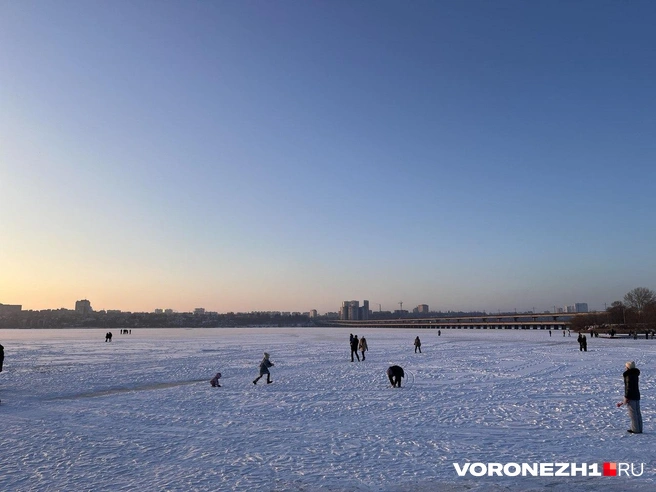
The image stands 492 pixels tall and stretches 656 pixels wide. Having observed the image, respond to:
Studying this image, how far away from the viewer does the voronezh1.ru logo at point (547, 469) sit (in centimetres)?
747

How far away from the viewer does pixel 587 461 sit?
26.4 feet

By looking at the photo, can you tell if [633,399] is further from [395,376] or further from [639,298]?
[639,298]

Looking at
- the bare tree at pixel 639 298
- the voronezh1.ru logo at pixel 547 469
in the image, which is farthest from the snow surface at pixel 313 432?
the bare tree at pixel 639 298

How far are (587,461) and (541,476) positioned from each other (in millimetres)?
1281

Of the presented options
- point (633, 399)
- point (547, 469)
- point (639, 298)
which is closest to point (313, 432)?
point (547, 469)

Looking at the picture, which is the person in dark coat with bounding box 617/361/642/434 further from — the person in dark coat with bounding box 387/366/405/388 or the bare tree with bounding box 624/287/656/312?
the bare tree with bounding box 624/287/656/312

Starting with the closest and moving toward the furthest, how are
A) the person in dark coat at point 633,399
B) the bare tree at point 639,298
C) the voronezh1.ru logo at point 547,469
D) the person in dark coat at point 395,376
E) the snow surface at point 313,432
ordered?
the snow surface at point 313,432 < the voronezh1.ru logo at point 547,469 < the person in dark coat at point 633,399 < the person in dark coat at point 395,376 < the bare tree at point 639,298

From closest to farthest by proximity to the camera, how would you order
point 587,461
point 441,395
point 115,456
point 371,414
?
point 587,461
point 115,456
point 371,414
point 441,395

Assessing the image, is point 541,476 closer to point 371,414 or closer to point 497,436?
point 497,436

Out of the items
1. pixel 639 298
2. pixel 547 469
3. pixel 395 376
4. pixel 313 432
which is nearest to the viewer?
pixel 547 469

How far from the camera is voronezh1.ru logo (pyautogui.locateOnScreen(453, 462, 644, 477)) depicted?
7.47 metres

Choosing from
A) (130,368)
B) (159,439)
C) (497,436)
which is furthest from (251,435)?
(130,368)

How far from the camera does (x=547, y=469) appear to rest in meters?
7.72

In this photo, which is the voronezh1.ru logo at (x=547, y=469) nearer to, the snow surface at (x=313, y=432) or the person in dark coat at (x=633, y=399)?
the snow surface at (x=313, y=432)
